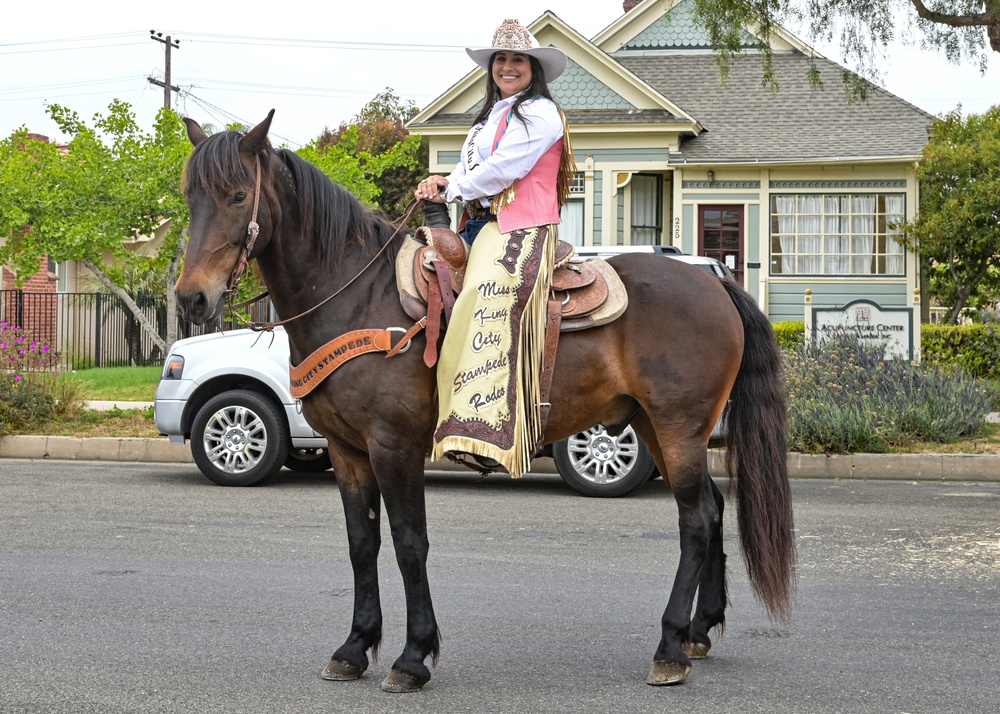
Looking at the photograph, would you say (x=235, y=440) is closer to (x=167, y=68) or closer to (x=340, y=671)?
(x=340, y=671)

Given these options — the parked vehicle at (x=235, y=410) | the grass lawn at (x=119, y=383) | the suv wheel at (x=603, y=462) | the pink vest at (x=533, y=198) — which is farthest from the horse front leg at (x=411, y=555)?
the grass lawn at (x=119, y=383)

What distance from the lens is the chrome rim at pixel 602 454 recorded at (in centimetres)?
976

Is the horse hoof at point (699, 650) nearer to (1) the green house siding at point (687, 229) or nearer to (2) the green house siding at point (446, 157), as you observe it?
(1) the green house siding at point (687, 229)

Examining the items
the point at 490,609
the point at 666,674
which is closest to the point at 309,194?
the point at 490,609

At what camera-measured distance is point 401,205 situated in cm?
3603

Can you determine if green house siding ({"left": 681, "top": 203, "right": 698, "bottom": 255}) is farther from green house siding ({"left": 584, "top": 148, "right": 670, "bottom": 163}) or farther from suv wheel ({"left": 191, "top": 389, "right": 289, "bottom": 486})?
suv wheel ({"left": 191, "top": 389, "right": 289, "bottom": 486})

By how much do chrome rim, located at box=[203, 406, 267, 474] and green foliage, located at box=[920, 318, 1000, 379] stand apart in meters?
12.9

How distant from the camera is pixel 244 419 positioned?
10.4m

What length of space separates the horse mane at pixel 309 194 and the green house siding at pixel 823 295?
1775cm

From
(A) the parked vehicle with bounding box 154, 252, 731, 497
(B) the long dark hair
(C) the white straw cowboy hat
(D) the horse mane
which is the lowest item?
(A) the parked vehicle with bounding box 154, 252, 731, 497

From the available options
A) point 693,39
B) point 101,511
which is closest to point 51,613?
point 101,511

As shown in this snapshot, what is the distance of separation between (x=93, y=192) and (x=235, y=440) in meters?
5.77

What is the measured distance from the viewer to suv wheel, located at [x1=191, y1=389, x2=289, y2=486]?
10297 millimetres

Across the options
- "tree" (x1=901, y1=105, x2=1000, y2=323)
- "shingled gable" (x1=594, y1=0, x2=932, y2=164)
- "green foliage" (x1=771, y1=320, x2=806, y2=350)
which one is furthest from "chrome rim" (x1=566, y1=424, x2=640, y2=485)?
"tree" (x1=901, y1=105, x2=1000, y2=323)
